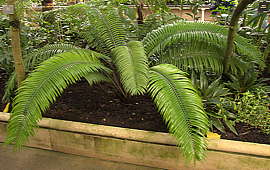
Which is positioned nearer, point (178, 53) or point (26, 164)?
point (26, 164)

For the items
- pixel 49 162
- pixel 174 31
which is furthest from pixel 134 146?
pixel 174 31

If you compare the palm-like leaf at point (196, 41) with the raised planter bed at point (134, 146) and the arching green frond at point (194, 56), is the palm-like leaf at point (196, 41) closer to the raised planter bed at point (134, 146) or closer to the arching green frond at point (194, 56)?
the arching green frond at point (194, 56)

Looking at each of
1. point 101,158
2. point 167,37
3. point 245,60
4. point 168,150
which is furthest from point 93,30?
point 245,60

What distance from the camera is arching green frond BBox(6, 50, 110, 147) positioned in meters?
1.59

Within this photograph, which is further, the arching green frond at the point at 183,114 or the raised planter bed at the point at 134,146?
the raised planter bed at the point at 134,146

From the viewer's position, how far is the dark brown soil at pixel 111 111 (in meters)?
1.85

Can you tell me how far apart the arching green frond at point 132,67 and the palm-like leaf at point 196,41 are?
0.81 feet

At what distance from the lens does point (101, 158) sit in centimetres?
191

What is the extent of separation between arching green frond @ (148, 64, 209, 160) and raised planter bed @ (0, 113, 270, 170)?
6.3 inches

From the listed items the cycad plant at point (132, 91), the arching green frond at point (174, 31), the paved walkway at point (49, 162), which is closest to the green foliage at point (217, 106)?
the cycad plant at point (132, 91)

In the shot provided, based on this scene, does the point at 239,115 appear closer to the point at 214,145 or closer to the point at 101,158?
the point at 214,145

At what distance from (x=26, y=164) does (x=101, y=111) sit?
0.69m

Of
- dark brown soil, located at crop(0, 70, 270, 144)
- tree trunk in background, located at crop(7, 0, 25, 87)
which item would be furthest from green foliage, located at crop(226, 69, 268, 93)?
tree trunk in background, located at crop(7, 0, 25, 87)

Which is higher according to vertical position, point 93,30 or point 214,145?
point 93,30
